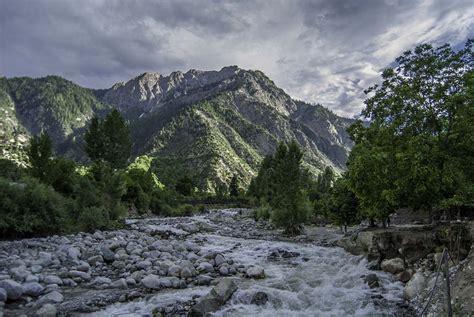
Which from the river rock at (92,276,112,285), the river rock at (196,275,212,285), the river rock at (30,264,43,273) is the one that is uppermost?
the river rock at (30,264,43,273)

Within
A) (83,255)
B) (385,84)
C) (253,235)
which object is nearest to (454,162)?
(385,84)

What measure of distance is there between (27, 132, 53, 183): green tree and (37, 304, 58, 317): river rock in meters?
29.3

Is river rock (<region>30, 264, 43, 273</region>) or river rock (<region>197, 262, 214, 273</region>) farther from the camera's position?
river rock (<region>197, 262, 214, 273</region>)

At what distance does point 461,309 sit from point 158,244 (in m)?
17.3

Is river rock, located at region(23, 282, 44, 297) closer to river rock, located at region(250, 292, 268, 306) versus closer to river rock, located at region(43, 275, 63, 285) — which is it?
river rock, located at region(43, 275, 63, 285)

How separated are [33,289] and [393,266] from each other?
1519 centimetres

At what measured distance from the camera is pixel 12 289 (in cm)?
1179

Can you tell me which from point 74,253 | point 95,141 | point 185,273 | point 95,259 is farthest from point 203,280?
point 95,141

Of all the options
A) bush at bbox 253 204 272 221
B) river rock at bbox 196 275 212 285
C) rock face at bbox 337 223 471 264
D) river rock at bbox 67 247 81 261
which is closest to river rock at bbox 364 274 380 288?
rock face at bbox 337 223 471 264

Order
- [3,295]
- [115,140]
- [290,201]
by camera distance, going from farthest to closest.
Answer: [115,140], [290,201], [3,295]

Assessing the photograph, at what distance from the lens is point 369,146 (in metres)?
21.6

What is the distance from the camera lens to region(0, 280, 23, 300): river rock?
1171 cm

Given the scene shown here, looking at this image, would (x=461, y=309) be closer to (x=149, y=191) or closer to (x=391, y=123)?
(x=391, y=123)

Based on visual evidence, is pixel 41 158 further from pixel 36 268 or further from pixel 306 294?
pixel 306 294
